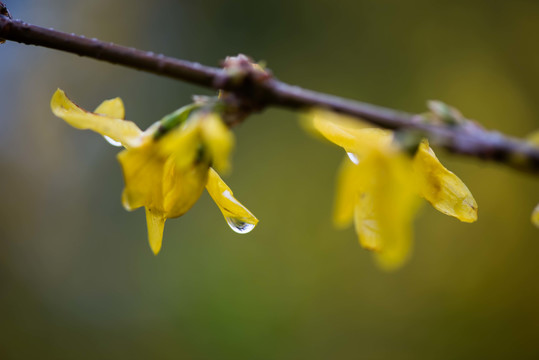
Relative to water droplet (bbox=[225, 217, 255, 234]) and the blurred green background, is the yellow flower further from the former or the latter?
the blurred green background

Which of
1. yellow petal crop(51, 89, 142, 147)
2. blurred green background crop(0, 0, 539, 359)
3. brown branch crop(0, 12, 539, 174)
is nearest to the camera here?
brown branch crop(0, 12, 539, 174)

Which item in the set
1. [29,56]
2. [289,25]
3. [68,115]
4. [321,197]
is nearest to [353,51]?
[289,25]

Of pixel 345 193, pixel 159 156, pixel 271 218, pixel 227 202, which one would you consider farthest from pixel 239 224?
pixel 271 218

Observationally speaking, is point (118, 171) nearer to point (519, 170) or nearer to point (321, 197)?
point (321, 197)

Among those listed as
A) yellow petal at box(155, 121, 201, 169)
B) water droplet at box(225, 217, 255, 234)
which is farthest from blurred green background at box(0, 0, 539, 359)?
yellow petal at box(155, 121, 201, 169)

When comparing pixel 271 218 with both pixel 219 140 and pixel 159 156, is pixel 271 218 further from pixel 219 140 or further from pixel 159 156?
pixel 219 140
